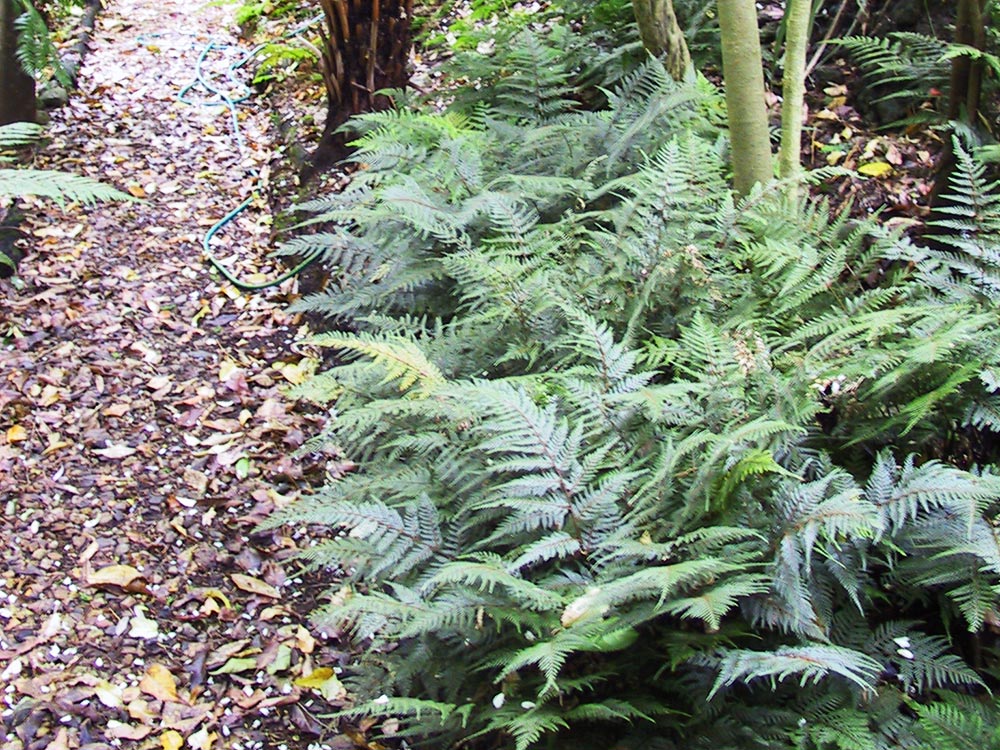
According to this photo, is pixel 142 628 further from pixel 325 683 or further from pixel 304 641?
pixel 325 683

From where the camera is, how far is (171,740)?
8.64 ft

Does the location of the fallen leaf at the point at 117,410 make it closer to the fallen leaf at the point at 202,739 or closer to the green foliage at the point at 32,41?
the fallen leaf at the point at 202,739

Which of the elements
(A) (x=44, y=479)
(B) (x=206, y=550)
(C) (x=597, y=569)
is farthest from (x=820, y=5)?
(A) (x=44, y=479)

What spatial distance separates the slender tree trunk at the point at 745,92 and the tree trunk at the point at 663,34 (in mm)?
846

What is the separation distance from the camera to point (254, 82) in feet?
21.0

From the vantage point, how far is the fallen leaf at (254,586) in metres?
3.16

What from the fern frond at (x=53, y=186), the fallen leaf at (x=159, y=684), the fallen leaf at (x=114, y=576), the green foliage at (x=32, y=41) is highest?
the green foliage at (x=32, y=41)

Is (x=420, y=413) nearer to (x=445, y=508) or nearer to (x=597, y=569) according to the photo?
(x=445, y=508)

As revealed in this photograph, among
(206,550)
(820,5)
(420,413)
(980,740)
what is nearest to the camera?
(980,740)

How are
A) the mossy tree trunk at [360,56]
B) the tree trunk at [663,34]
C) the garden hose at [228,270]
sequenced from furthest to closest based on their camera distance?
the mossy tree trunk at [360,56] < the garden hose at [228,270] < the tree trunk at [663,34]

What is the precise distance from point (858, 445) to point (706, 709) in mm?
848

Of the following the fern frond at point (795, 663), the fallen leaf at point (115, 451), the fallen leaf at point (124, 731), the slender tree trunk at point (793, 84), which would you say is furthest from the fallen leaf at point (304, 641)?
the slender tree trunk at point (793, 84)

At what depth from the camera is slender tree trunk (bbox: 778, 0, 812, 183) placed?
123 inches

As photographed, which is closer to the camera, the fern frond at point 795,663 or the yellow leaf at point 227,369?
the fern frond at point 795,663
